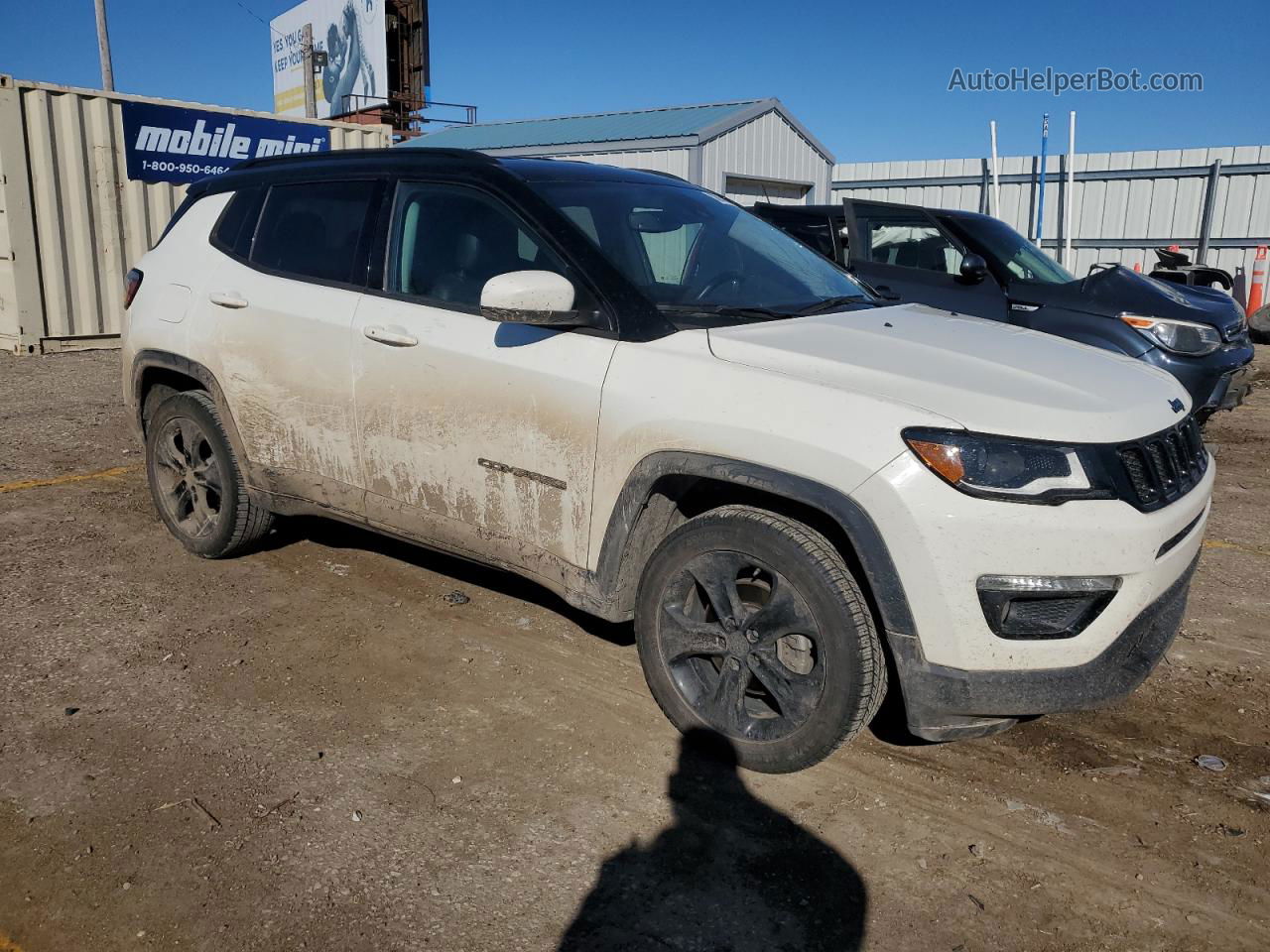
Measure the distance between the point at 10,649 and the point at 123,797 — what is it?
4.36 feet

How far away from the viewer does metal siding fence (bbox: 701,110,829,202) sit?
17031 mm

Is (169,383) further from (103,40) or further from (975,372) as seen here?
(103,40)

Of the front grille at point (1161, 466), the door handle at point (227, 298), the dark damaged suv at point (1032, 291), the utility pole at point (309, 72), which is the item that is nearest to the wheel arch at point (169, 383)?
the door handle at point (227, 298)

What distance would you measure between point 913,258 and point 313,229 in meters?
5.53

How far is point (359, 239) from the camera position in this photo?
3.90m

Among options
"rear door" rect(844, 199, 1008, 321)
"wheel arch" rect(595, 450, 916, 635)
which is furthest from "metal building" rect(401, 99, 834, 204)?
"wheel arch" rect(595, 450, 916, 635)

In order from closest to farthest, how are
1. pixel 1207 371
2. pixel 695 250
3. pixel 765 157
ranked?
pixel 695 250, pixel 1207 371, pixel 765 157

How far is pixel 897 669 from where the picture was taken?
2.73 metres

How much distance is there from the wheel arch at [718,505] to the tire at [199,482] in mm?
2098

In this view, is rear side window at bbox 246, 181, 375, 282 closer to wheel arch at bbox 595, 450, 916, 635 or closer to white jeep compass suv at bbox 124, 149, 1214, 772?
white jeep compass suv at bbox 124, 149, 1214, 772

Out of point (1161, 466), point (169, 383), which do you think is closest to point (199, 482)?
point (169, 383)

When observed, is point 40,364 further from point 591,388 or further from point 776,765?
point 776,765

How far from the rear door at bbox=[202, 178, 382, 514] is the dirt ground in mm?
657

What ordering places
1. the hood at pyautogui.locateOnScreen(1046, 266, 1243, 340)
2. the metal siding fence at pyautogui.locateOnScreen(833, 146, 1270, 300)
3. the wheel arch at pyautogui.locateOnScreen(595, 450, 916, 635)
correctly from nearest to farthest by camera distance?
the wheel arch at pyautogui.locateOnScreen(595, 450, 916, 635) < the hood at pyautogui.locateOnScreen(1046, 266, 1243, 340) < the metal siding fence at pyautogui.locateOnScreen(833, 146, 1270, 300)
